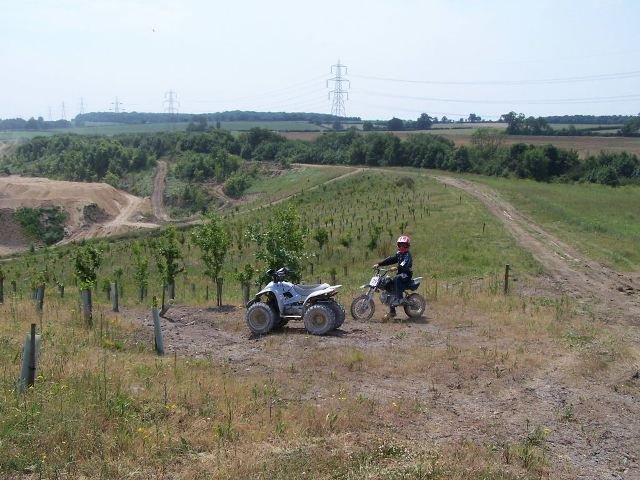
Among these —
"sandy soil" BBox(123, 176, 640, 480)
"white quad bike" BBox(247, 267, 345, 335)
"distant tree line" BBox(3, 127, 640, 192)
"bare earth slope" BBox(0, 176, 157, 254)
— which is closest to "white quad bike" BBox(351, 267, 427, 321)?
"sandy soil" BBox(123, 176, 640, 480)

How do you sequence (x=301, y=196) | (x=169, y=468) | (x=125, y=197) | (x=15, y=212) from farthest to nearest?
(x=125, y=197) → (x=15, y=212) → (x=301, y=196) → (x=169, y=468)

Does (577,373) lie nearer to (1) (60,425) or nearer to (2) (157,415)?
(2) (157,415)

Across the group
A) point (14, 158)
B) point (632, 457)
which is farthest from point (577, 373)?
point (14, 158)

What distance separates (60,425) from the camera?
26.4ft

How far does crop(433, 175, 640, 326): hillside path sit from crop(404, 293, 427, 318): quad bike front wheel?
15.4 feet

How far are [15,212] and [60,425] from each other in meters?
65.9

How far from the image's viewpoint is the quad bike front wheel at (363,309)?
53.9 feet

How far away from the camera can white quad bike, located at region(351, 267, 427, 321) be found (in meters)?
16.3

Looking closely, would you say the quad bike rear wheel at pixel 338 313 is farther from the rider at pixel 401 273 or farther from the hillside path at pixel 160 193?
the hillside path at pixel 160 193

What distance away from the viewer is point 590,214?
41062mm

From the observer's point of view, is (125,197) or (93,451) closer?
(93,451)

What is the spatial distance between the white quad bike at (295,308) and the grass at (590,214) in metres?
14.3

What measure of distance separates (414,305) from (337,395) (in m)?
6.53

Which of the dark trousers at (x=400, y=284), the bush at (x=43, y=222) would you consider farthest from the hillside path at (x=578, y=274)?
the bush at (x=43, y=222)
